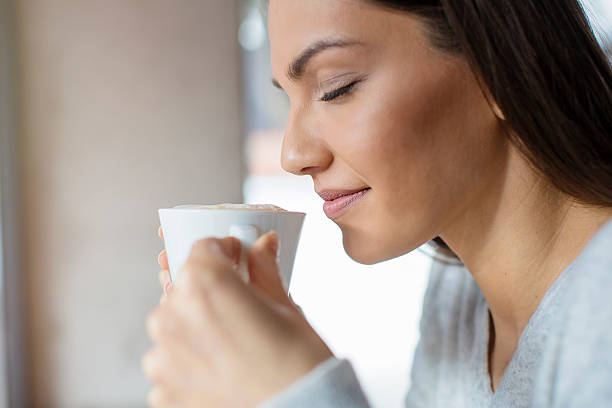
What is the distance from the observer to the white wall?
2066 millimetres

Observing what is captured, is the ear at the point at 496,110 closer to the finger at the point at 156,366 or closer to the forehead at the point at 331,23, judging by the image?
the forehead at the point at 331,23

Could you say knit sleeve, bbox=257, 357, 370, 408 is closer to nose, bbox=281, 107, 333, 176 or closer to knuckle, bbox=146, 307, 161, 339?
knuckle, bbox=146, 307, 161, 339

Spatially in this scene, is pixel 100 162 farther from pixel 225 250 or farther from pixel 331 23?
pixel 225 250

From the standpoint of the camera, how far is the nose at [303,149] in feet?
2.64

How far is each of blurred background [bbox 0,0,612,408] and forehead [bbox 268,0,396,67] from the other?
1.36 metres

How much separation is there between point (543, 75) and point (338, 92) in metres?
0.30

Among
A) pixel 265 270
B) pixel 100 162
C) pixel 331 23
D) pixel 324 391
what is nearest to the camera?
pixel 324 391

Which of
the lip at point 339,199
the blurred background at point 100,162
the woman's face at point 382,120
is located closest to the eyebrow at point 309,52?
the woman's face at point 382,120

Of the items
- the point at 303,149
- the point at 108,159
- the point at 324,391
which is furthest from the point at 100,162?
the point at 324,391

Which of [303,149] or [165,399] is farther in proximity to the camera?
[303,149]

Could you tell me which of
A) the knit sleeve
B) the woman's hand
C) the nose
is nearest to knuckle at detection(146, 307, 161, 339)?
the woman's hand

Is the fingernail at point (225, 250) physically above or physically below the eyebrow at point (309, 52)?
below

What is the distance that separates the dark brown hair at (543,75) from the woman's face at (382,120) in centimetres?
4

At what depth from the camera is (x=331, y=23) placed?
75 centimetres
